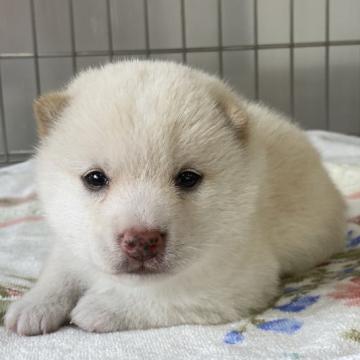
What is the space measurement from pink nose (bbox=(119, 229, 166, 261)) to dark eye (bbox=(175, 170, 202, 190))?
7.1 inches

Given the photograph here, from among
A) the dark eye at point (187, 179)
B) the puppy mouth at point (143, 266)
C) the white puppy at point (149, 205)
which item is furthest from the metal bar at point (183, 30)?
the puppy mouth at point (143, 266)

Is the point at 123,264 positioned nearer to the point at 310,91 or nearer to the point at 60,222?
the point at 60,222

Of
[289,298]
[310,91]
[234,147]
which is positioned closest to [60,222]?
[234,147]

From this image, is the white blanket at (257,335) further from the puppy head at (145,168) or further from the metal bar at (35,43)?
the metal bar at (35,43)

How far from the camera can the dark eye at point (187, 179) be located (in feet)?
5.37

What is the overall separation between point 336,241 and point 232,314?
0.80 m

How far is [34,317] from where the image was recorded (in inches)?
69.5

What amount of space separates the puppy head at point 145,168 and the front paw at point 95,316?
0.49 ft

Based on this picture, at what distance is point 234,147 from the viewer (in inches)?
70.6

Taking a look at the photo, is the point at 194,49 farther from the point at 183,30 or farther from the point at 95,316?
the point at 95,316

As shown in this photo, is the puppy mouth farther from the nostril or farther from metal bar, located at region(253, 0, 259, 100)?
metal bar, located at region(253, 0, 259, 100)

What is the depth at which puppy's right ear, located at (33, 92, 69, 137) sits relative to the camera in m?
1.86

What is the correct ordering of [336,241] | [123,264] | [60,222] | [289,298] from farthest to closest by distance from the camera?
[336,241]
[289,298]
[60,222]
[123,264]

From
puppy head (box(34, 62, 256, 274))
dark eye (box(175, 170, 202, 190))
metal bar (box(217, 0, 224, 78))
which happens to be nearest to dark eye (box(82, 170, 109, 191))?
puppy head (box(34, 62, 256, 274))
